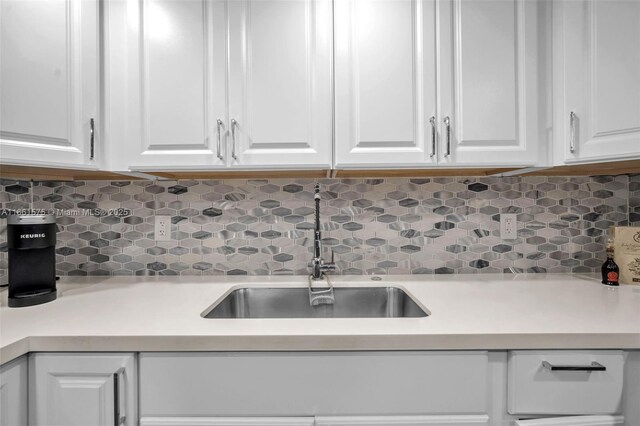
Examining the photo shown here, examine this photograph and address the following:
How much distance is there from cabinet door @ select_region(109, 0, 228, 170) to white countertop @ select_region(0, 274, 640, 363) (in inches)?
21.7

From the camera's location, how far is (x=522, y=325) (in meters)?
0.99

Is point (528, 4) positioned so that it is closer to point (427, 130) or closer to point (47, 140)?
point (427, 130)

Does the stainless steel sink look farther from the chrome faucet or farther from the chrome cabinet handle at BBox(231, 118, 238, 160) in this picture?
the chrome cabinet handle at BBox(231, 118, 238, 160)

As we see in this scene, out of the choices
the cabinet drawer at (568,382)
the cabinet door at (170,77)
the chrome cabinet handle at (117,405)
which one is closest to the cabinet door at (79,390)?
the chrome cabinet handle at (117,405)

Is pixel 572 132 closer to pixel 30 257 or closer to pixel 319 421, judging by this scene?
pixel 319 421

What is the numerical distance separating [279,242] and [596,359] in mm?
1211

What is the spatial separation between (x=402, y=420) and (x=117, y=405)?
0.80 metres

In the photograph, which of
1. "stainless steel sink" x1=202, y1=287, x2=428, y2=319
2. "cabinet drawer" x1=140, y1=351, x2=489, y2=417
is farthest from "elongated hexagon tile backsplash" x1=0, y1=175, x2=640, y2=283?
"cabinet drawer" x1=140, y1=351, x2=489, y2=417

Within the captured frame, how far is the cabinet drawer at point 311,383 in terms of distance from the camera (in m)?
0.95

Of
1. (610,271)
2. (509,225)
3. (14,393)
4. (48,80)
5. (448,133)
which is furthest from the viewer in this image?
(509,225)

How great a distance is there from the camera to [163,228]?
5.31 feet

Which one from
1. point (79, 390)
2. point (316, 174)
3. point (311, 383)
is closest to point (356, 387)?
point (311, 383)

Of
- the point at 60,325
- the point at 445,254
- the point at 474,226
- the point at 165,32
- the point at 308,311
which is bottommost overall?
the point at 308,311

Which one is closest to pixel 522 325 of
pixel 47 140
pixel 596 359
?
pixel 596 359
